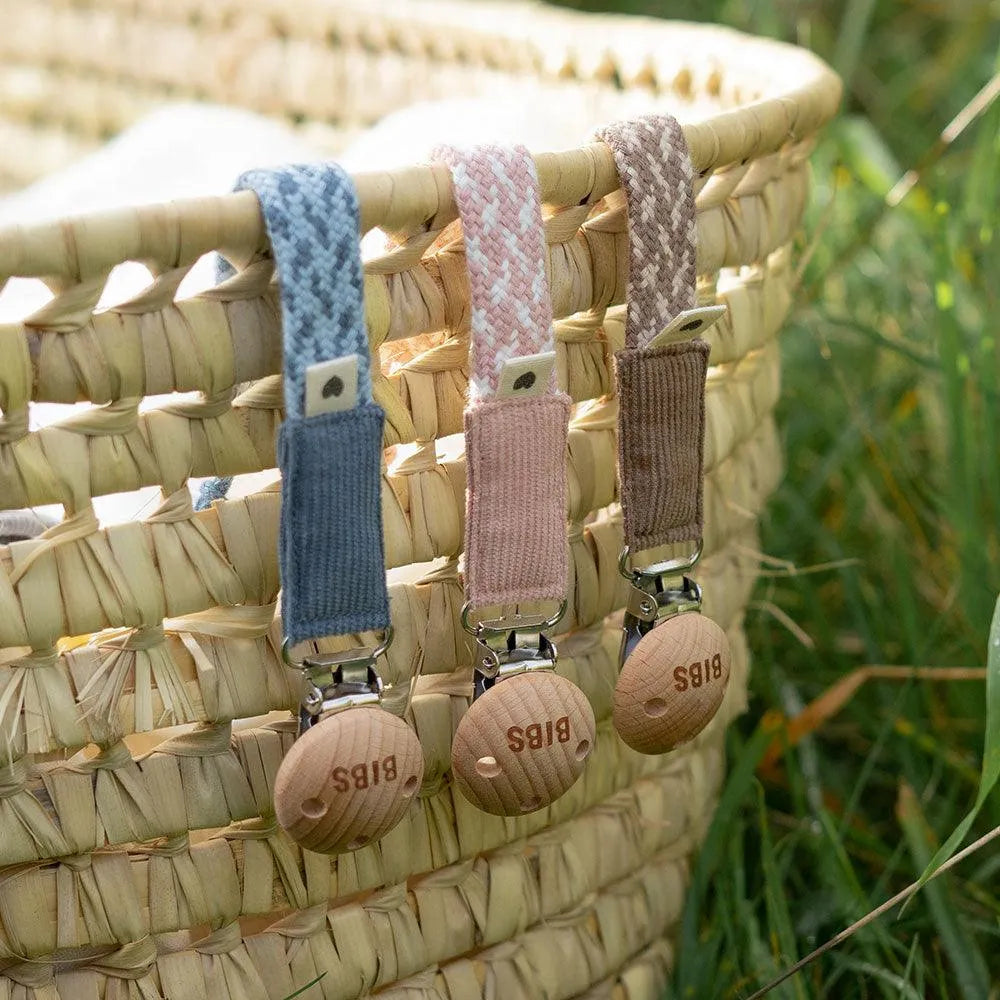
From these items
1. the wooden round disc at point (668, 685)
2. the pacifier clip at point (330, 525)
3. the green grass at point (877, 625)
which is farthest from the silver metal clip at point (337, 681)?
the green grass at point (877, 625)

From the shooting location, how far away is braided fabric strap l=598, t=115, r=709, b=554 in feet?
1.70

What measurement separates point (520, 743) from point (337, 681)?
7 cm

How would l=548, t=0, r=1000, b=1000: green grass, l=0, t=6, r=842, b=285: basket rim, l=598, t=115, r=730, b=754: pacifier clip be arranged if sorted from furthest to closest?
l=548, t=0, r=1000, b=1000: green grass < l=598, t=115, r=730, b=754: pacifier clip < l=0, t=6, r=842, b=285: basket rim

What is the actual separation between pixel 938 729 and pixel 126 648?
0.53 meters

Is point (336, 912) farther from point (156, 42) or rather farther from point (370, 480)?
point (156, 42)

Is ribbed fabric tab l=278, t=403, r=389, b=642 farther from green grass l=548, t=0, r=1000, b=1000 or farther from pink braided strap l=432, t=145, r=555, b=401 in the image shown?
green grass l=548, t=0, r=1000, b=1000

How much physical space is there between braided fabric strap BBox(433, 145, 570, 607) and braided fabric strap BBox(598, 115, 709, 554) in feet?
0.13

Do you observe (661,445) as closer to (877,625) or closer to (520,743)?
(520,743)

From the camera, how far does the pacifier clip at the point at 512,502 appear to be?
0.48m

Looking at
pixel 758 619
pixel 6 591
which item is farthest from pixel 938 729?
pixel 6 591

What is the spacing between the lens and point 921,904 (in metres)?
0.70

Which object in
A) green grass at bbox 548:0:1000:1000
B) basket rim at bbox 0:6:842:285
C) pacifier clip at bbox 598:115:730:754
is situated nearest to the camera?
basket rim at bbox 0:6:842:285

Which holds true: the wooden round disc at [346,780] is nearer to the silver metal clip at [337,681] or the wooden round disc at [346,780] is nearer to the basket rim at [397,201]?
the silver metal clip at [337,681]

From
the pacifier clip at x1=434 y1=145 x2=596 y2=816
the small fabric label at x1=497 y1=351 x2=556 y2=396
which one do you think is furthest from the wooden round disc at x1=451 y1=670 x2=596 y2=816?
the small fabric label at x1=497 y1=351 x2=556 y2=396
